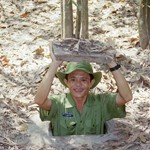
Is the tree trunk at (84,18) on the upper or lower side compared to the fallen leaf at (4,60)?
upper

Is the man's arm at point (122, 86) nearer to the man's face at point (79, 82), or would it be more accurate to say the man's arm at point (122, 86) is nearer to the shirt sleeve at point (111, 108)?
the shirt sleeve at point (111, 108)

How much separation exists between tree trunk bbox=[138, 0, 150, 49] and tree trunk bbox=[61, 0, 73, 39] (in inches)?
35.0

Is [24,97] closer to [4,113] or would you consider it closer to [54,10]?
[4,113]

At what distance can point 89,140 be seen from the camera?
3.99 metres

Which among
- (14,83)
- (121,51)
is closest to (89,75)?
(14,83)

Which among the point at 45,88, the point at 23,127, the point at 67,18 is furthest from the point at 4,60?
the point at 45,88

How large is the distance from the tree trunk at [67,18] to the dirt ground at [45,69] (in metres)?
0.39

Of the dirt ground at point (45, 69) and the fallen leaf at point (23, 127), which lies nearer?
the dirt ground at point (45, 69)

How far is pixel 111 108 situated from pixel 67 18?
172 centimetres

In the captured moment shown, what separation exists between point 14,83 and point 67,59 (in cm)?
161

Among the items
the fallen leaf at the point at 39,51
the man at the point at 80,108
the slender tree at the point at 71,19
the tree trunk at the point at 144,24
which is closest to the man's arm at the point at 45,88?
the man at the point at 80,108

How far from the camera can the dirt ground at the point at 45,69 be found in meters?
4.02

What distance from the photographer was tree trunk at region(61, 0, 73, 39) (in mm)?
5336

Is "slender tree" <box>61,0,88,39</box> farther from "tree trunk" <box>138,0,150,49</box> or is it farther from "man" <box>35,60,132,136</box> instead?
"man" <box>35,60,132,136</box>
